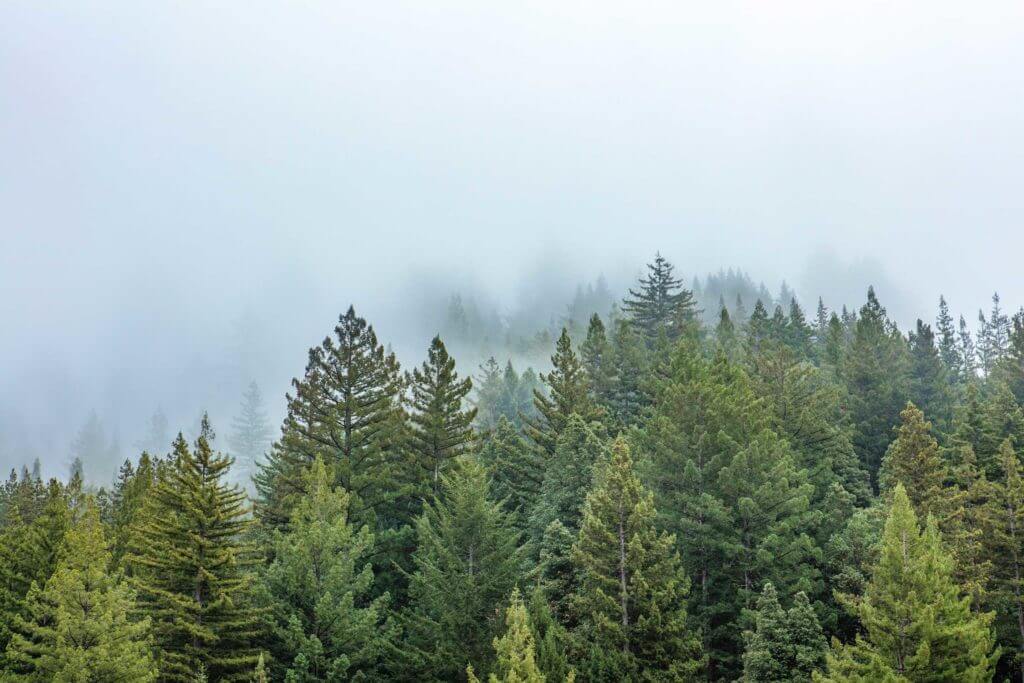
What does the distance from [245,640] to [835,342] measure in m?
70.7

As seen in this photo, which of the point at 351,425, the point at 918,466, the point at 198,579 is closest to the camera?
the point at 198,579

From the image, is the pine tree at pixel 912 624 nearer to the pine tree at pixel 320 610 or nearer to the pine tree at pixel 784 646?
the pine tree at pixel 784 646

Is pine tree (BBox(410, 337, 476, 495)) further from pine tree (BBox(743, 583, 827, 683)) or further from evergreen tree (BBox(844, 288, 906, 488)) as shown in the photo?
evergreen tree (BBox(844, 288, 906, 488))

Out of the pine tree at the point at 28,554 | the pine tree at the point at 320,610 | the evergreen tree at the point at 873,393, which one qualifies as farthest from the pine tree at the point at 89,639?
the evergreen tree at the point at 873,393

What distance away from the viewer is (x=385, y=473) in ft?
135

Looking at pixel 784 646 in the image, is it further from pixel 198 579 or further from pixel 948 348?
pixel 948 348

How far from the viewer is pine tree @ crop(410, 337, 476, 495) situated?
142 feet

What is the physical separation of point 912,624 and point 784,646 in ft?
15.8

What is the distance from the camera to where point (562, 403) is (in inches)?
1850

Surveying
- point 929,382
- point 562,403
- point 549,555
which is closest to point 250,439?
point 562,403

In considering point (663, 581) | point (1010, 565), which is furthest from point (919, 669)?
point (1010, 565)

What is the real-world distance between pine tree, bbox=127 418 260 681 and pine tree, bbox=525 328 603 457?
20.9 metres

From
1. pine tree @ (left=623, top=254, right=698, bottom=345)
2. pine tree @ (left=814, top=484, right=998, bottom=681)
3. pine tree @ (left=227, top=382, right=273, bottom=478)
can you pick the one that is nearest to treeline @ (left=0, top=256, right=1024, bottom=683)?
pine tree @ (left=814, top=484, right=998, bottom=681)

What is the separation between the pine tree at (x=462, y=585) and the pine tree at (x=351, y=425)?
8561 millimetres
